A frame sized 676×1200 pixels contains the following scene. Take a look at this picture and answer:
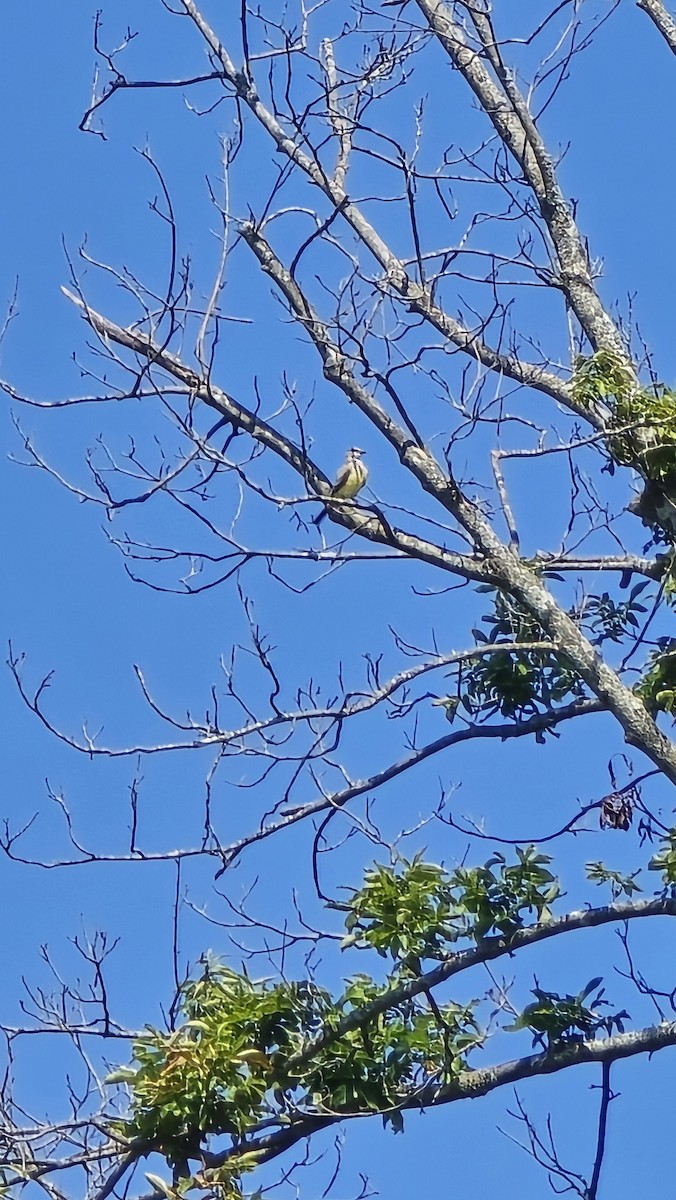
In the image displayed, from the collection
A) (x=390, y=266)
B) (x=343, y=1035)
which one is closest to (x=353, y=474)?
(x=390, y=266)

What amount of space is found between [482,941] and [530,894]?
27 cm

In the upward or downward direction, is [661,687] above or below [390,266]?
below

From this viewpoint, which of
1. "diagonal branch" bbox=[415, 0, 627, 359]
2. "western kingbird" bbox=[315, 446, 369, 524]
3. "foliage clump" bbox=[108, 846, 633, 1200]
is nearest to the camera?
"foliage clump" bbox=[108, 846, 633, 1200]

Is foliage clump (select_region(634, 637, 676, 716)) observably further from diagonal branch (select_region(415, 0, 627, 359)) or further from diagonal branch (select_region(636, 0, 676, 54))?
diagonal branch (select_region(636, 0, 676, 54))

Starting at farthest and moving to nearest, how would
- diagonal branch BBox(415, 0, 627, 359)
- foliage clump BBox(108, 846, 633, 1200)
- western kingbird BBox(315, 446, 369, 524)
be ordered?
western kingbird BBox(315, 446, 369, 524), diagonal branch BBox(415, 0, 627, 359), foliage clump BBox(108, 846, 633, 1200)

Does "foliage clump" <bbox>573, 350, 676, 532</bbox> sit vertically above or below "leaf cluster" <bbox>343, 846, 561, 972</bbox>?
above

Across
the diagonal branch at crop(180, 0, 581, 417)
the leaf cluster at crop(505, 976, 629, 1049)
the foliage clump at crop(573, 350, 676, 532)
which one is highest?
the diagonal branch at crop(180, 0, 581, 417)

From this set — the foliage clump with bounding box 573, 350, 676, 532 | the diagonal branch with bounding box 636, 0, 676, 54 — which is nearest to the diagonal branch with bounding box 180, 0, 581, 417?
the foliage clump with bounding box 573, 350, 676, 532

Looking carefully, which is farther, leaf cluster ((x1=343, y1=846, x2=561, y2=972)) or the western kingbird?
the western kingbird

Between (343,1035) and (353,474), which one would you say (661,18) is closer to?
(353,474)

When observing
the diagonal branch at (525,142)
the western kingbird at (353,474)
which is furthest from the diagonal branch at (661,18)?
the western kingbird at (353,474)

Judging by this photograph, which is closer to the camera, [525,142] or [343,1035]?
[343,1035]

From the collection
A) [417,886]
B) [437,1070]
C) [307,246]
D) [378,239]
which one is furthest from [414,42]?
[437,1070]

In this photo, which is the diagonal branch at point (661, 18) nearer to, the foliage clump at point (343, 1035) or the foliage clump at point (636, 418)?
the foliage clump at point (636, 418)
